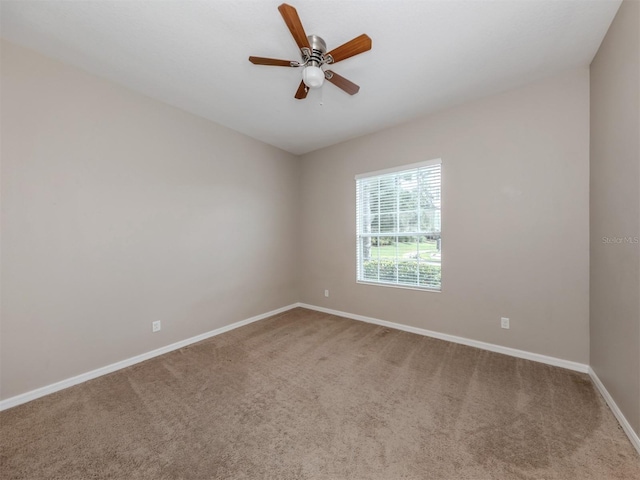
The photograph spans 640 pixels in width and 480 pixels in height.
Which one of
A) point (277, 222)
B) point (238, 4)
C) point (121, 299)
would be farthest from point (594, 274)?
point (121, 299)

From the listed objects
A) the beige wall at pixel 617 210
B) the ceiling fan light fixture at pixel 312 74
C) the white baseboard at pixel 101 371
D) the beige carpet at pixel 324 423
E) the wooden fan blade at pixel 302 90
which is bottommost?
the beige carpet at pixel 324 423

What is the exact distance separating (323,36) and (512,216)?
2447 mm

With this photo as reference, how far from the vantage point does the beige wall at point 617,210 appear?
1528mm

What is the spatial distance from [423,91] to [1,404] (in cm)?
447

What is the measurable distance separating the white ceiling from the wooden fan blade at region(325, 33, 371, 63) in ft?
0.78

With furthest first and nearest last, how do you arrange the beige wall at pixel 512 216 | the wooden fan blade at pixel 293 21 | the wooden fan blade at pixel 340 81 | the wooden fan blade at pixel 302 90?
the beige wall at pixel 512 216 → the wooden fan blade at pixel 302 90 → the wooden fan blade at pixel 340 81 → the wooden fan blade at pixel 293 21

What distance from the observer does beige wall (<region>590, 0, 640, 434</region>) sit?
1.53m

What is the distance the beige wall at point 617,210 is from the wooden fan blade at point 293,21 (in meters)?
1.98

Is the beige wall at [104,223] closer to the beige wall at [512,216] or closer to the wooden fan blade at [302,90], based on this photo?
the wooden fan blade at [302,90]

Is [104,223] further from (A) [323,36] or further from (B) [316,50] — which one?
(A) [323,36]

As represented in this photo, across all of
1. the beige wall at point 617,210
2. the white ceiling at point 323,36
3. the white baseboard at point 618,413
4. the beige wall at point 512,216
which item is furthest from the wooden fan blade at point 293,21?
the white baseboard at point 618,413

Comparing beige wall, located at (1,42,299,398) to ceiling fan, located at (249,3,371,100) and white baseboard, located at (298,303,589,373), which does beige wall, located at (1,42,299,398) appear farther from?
white baseboard, located at (298,303,589,373)

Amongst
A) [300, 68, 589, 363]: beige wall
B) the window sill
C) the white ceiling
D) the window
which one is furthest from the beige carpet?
the white ceiling

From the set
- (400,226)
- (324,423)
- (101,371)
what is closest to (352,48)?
(400,226)
